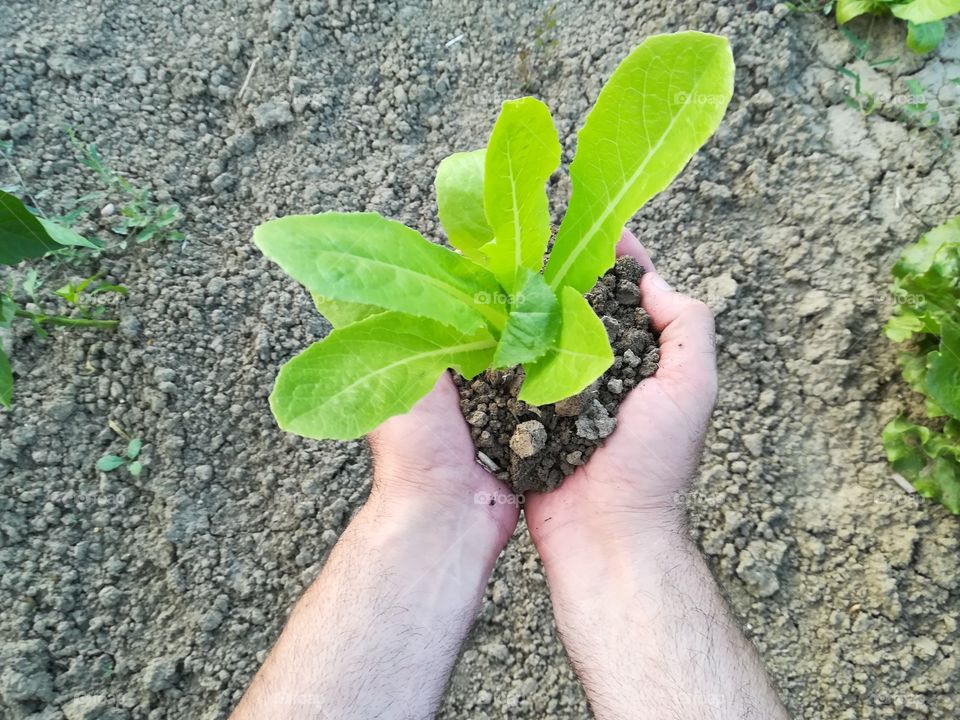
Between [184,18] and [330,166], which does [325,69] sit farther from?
[184,18]

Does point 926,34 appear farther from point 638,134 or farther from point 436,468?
point 436,468

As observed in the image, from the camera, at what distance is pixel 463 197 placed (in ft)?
3.32

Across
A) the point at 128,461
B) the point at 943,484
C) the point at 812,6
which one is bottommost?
the point at 943,484

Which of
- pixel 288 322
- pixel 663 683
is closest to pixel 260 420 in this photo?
pixel 288 322

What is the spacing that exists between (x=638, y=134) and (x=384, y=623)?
86 cm

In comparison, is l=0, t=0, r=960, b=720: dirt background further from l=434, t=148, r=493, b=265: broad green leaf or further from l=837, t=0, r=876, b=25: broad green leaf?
l=434, t=148, r=493, b=265: broad green leaf

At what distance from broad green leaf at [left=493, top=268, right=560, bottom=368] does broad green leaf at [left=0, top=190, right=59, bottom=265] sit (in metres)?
0.98

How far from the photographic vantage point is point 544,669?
1.43 metres

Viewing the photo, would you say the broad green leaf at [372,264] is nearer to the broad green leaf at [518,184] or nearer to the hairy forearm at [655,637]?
the broad green leaf at [518,184]

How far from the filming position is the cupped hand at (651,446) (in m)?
1.07

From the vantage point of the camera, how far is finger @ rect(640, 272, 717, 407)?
1073 mm

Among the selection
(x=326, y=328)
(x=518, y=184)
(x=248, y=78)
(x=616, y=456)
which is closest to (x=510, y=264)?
(x=518, y=184)

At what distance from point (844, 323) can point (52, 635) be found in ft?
5.86

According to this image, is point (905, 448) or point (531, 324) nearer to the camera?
point (531, 324)
